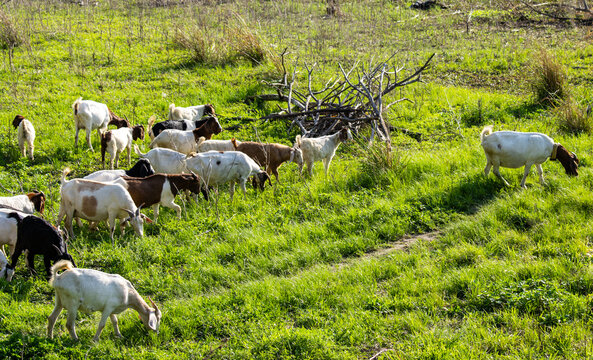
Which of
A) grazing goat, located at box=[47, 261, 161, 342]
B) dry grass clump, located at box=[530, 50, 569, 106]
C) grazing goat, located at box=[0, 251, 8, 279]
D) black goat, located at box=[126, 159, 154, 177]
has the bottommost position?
grazing goat, located at box=[0, 251, 8, 279]

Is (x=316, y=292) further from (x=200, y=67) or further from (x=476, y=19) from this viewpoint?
(x=476, y=19)

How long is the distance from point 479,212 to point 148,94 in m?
8.82

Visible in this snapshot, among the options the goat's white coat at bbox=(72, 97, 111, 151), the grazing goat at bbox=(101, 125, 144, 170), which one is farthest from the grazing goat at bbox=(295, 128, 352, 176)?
the goat's white coat at bbox=(72, 97, 111, 151)

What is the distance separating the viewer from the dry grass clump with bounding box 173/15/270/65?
653 inches

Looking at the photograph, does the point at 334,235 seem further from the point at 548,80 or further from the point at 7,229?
the point at 548,80

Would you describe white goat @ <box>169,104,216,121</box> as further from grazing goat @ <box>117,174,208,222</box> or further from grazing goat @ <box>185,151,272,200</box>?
grazing goat @ <box>117,174,208,222</box>

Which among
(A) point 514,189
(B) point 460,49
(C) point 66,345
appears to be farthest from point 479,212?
(B) point 460,49

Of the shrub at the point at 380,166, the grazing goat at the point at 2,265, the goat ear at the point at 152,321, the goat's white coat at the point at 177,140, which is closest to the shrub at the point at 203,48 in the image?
the goat's white coat at the point at 177,140

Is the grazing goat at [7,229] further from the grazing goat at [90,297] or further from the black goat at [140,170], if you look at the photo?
the black goat at [140,170]

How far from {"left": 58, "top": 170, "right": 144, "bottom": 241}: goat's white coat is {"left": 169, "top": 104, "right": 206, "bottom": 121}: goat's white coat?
3.70 m

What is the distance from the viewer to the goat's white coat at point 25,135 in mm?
10886

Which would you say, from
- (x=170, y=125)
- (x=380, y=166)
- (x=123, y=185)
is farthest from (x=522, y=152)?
(x=170, y=125)

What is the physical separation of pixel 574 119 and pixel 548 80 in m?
2.22

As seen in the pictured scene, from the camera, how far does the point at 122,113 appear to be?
43.1ft
